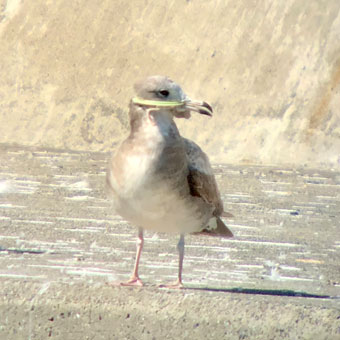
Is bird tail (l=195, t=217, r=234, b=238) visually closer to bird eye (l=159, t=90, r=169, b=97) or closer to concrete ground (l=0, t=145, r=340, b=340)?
concrete ground (l=0, t=145, r=340, b=340)

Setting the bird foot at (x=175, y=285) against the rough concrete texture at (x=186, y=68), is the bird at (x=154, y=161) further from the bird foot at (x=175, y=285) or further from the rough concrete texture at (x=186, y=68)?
the rough concrete texture at (x=186, y=68)

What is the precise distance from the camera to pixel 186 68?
17672 mm

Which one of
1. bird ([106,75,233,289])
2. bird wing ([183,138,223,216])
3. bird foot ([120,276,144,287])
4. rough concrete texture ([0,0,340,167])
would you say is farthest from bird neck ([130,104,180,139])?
rough concrete texture ([0,0,340,167])

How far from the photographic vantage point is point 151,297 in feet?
12.1

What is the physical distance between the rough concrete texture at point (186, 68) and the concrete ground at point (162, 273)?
341 inches

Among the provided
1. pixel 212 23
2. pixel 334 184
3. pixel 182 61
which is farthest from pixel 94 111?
pixel 334 184

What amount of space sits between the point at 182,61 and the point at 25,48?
133 inches

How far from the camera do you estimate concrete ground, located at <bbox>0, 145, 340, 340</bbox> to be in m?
3.69

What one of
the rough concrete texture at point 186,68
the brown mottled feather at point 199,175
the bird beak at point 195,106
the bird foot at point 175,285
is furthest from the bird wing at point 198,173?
the rough concrete texture at point 186,68

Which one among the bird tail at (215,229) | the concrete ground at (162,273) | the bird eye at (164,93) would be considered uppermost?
the bird eye at (164,93)

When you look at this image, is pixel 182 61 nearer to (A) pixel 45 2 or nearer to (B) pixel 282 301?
(A) pixel 45 2

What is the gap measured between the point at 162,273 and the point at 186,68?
44.4ft

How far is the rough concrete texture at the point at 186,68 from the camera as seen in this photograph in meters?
16.5

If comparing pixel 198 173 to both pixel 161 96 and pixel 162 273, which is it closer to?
pixel 161 96
